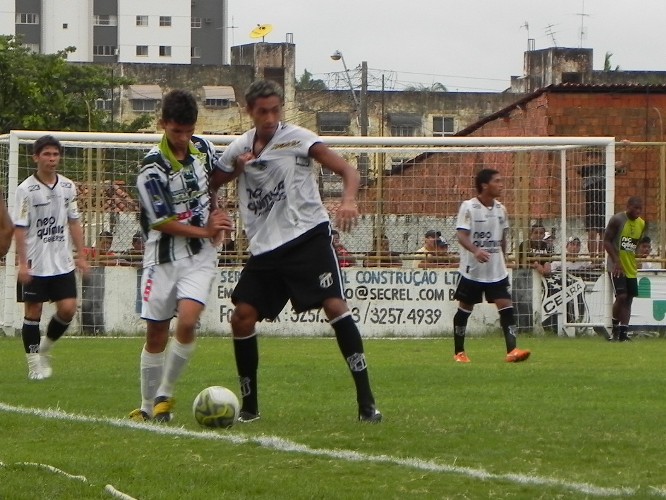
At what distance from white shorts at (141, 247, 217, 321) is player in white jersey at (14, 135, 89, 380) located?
12.7 ft

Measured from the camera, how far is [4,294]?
19891 mm

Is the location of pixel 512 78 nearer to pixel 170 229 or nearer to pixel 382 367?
pixel 382 367

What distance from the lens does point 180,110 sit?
27.3 feet

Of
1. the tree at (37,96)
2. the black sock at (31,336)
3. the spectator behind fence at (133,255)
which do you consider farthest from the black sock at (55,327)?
the tree at (37,96)

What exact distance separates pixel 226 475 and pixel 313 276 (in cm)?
223

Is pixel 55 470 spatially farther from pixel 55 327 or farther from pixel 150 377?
pixel 55 327

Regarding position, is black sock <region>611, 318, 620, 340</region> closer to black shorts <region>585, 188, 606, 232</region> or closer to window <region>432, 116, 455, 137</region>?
black shorts <region>585, 188, 606, 232</region>

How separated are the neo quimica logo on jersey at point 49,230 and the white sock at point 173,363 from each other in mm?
4158

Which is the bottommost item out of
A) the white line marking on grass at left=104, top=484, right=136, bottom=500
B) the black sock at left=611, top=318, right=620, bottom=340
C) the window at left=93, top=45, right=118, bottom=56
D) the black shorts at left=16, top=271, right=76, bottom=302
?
the black sock at left=611, top=318, right=620, bottom=340

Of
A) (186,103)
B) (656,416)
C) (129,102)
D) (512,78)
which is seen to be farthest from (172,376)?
(512,78)

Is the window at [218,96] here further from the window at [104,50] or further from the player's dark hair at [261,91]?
the window at [104,50]

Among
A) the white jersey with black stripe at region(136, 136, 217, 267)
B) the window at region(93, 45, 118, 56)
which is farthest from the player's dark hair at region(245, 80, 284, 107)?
the window at region(93, 45, 118, 56)

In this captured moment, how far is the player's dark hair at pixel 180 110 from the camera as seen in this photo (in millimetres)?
8336

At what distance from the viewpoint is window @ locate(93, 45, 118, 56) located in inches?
4466
